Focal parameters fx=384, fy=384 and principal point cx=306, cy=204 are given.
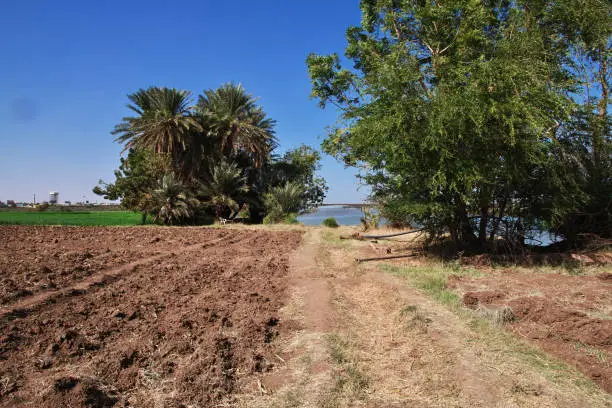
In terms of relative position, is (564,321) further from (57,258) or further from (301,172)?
(301,172)

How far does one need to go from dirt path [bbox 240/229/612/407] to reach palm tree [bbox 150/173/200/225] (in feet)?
55.2

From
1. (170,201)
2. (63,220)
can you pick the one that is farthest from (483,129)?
(63,220)

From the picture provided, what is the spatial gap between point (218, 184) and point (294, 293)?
17384mm

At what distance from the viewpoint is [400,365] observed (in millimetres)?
3721

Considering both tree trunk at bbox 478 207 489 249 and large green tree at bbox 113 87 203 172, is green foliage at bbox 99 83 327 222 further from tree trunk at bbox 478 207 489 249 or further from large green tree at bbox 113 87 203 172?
tree trunk at bbox 478 207 489 249

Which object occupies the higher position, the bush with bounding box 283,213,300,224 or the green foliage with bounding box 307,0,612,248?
the green foliage with bounding box 307,0,612,248

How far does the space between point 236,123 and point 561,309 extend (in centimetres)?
2177

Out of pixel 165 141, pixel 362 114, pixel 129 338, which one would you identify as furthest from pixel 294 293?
pixel 165 141

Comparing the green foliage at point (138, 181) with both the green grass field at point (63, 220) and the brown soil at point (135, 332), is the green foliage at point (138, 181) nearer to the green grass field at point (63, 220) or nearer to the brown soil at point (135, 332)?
the green grass field at point (63, 220)

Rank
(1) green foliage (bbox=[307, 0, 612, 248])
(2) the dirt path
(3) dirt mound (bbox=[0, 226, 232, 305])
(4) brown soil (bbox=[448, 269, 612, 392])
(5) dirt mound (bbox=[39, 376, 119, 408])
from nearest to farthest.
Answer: (5) dirt mound (bbox=[39, 376, 119, 408]) → (2) the dirt path → (4) brown soil (bbox=[448, 269, 612, 392]) → (3) dirt mound (bbox=[0, 226, 232, 305]) → (1) green foliage (bbox=[307, 0, 612, 248])

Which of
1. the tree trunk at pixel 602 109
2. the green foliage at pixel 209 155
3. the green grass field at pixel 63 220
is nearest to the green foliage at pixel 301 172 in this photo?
the green foliage at pixel 209 155

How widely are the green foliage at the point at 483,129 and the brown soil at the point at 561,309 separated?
2.20 m

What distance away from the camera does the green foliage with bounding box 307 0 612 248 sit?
7.84 metres

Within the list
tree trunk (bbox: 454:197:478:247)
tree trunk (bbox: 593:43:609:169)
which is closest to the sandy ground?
tree trunk (bbox: 454:197:478:247)
